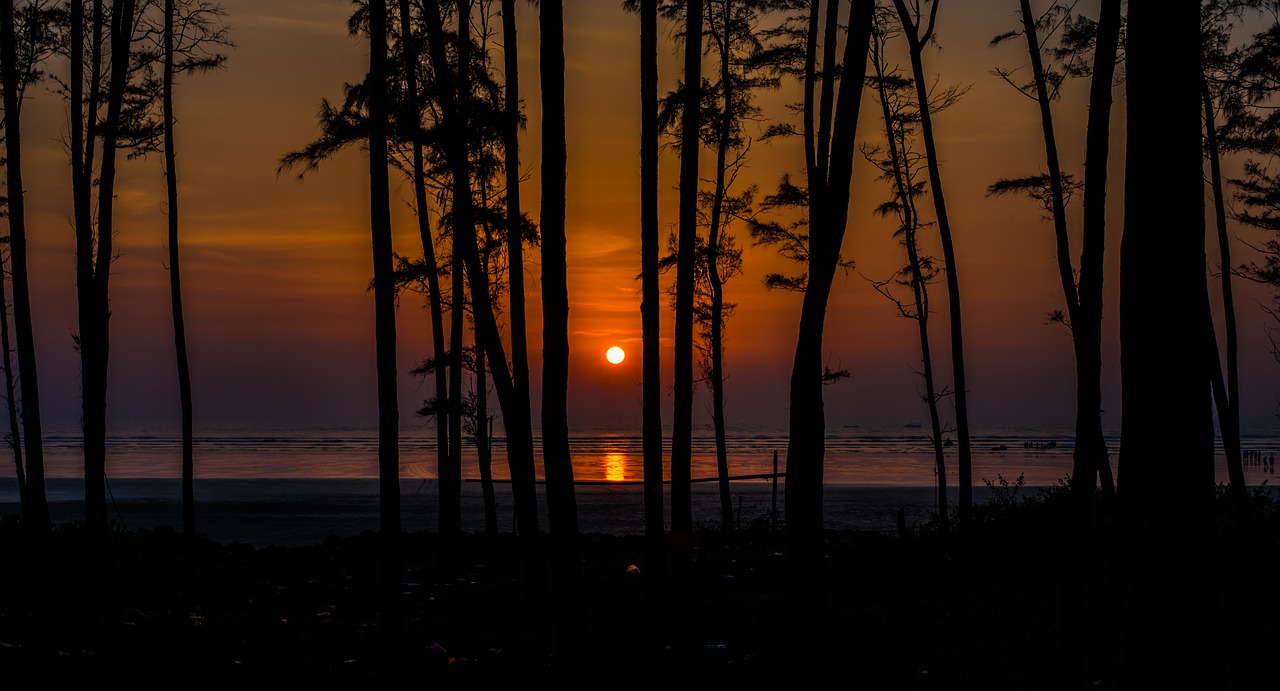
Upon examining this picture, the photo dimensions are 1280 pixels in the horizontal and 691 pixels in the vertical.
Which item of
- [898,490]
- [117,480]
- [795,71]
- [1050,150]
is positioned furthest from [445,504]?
[117,480]

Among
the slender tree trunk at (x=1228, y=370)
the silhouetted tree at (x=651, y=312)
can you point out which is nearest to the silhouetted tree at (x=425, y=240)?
the silhouetted tree at (x=651, y=312)

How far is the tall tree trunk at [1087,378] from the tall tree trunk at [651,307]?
4.74 meters

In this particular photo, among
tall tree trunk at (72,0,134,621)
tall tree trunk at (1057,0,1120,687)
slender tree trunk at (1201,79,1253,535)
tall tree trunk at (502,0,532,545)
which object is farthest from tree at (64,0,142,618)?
slender tree trunk at (1201,79,1253,535)

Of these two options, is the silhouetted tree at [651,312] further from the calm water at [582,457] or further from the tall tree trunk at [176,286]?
the calm water at [582,457]

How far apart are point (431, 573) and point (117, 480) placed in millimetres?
38572

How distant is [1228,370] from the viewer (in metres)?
20.8

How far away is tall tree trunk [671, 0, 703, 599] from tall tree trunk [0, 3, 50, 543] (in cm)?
1073

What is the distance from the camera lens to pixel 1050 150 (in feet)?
54.1

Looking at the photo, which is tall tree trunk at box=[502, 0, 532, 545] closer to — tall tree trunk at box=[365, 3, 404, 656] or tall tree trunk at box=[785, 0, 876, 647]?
tall tree trunk at box=[365, 3, 404, 656]

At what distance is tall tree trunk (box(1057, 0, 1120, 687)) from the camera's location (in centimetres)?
812

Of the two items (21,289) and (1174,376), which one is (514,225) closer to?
(1174,376)

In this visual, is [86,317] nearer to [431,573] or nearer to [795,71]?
[431,573]

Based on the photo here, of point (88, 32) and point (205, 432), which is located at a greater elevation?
point (88, 32)

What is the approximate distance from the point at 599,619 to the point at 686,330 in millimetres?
3961
